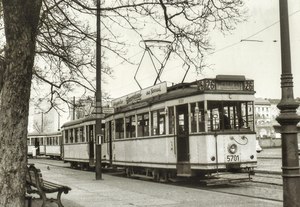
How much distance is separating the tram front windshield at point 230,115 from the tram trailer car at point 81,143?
356 inches

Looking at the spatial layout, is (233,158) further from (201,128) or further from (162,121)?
(162,121)

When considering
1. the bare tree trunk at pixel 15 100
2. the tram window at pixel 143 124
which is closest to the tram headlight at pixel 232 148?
the tram window at pixel 143 124

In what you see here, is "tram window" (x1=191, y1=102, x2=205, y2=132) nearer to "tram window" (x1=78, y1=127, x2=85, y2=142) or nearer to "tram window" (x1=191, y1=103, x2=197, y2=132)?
"tram window" (x1=191, y1=103, x2=197, y2=132)

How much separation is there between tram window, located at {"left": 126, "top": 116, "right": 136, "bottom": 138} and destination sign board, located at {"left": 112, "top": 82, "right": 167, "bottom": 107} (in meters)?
0.68

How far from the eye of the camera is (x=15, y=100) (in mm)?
6980

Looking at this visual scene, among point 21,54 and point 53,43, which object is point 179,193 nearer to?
point 53,43

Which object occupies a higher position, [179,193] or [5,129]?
[5,129]

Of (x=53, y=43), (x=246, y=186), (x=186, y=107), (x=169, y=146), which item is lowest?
(x=246, y=186)

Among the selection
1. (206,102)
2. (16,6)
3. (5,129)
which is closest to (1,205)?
(5,129)

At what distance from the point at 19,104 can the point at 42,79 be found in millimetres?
7243

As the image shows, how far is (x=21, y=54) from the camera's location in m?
7.01

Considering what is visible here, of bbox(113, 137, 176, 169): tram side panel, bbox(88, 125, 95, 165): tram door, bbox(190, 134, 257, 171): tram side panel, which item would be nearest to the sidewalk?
bbox(190, 134, 257, 171): tram side panel

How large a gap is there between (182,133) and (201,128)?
41.3 inches

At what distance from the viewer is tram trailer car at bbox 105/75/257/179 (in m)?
14.5
